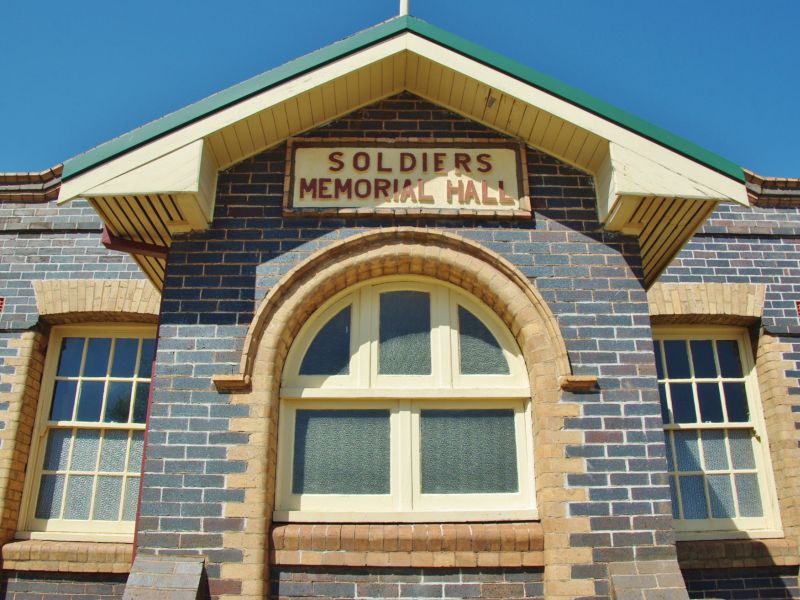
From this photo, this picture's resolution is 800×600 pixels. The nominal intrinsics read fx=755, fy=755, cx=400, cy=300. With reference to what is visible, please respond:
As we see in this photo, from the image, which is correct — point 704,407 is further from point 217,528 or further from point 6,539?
point 6,539

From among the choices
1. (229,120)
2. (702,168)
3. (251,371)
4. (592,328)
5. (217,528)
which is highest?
(229,120)

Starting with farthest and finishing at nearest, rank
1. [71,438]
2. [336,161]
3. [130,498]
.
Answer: [71,438]
[130,498]
[336,161]

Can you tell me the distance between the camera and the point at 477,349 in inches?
231

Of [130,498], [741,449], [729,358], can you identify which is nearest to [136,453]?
[130,498]

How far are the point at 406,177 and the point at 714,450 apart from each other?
4141mm

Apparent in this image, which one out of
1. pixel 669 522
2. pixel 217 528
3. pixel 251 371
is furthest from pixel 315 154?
pixel 669 522

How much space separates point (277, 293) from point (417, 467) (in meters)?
1.65

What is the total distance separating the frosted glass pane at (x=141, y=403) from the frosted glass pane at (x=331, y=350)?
237 cm

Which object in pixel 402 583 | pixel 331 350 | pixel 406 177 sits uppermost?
pixel 406 177

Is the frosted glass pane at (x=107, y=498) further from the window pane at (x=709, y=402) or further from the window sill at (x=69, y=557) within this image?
the window pane at (x=709, y=402)

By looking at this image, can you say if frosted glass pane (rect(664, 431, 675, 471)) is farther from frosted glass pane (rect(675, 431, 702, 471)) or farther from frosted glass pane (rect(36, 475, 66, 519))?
frosted glass pane (rect(36, 475, 66, 519))

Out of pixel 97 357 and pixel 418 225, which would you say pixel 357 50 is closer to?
pixel 418 225

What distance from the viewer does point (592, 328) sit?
5598 mm

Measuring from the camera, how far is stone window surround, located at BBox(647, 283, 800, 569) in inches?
267
